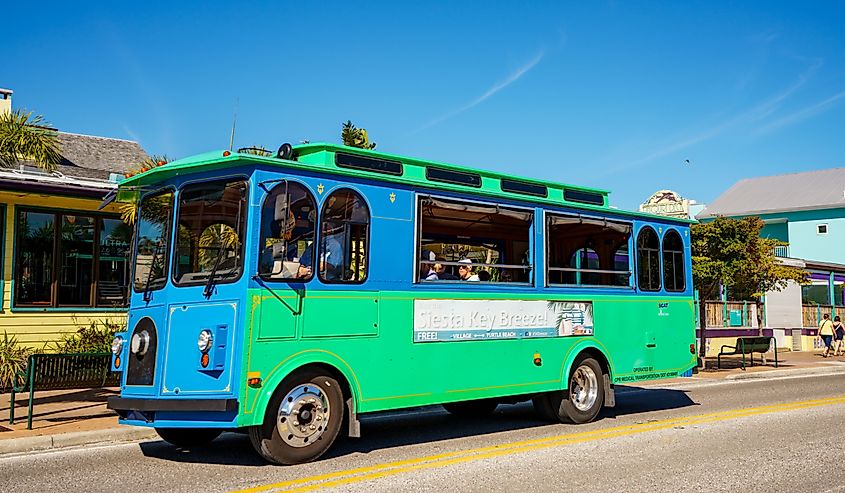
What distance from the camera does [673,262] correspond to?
12.5 metres

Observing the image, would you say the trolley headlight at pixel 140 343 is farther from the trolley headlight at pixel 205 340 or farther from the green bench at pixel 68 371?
the green bench at pixel 68 371

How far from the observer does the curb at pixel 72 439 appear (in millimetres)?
8703

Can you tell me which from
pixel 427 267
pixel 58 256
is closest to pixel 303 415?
pixel 427 267

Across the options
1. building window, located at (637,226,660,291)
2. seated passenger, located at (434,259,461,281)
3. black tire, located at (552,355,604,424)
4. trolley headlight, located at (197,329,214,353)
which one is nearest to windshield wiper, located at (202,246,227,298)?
trolley headlight, located at (197,329,214,353)

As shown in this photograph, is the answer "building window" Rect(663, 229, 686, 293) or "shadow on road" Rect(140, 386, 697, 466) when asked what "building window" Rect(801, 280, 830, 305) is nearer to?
"shadow on road" Rect(140, 386, 697, 466)

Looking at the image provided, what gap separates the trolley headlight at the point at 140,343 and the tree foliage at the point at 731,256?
17.6 m

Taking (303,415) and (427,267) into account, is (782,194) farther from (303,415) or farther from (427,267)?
(303,415)

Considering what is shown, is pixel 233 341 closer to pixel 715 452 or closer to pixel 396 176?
pixel 396 176

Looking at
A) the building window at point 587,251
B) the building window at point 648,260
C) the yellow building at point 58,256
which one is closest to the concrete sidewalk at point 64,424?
the yellow building at point 58,256

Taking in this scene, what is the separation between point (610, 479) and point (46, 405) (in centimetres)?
885

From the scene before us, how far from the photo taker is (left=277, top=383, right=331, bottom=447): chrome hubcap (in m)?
7.65

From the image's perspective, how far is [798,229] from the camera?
160 feet

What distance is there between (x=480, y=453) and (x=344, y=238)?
2.79m

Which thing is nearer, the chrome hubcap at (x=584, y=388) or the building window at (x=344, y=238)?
the building window at (x=344, y=238)
